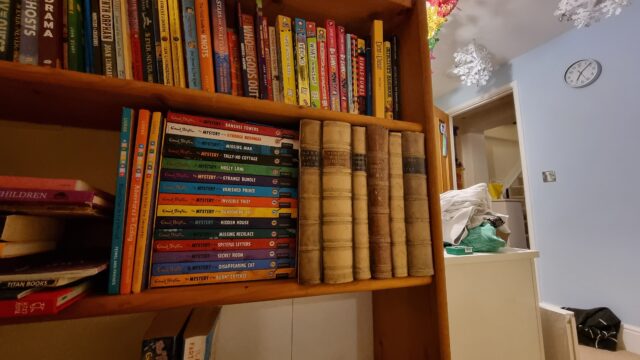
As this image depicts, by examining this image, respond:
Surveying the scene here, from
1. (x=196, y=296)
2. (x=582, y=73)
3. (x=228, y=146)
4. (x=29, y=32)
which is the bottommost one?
(x=196, y=296)

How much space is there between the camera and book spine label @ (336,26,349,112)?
66 cm

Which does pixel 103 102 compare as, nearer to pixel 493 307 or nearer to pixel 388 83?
pixel 388 83

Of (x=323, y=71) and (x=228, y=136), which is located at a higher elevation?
(x=323, y=71)

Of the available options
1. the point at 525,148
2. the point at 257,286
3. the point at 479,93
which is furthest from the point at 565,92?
the point at 257,286

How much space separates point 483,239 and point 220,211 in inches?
37.4

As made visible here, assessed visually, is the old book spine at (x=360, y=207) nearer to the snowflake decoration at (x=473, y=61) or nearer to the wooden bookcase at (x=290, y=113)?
the wooden bookcase at (x=290, y=113)

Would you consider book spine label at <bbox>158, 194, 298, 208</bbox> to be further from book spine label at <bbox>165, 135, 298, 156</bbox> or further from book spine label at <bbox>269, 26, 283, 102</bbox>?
book spine label at <bbox>269, 26, 283, 102</bbox>

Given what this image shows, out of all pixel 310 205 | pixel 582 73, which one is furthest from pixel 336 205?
pixel 582 73

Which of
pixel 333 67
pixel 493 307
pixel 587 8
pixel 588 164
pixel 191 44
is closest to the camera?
pixel 191 44

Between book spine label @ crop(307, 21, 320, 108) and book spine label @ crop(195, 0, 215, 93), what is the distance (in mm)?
218

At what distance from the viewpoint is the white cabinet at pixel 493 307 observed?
0.85m

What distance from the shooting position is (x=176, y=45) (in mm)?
541

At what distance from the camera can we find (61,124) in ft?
2.08

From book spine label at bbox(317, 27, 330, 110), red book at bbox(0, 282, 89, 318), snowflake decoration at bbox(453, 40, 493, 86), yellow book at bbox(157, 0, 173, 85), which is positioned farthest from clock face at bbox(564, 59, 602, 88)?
red book at bbox(0, 282, 89, 318)
